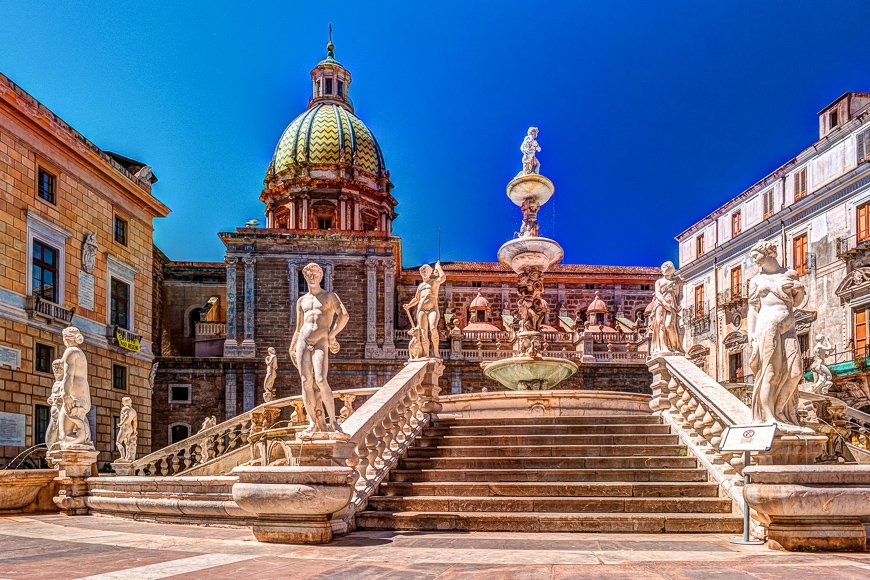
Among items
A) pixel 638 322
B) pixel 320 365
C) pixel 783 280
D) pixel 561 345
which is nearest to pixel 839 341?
pixel 561 345

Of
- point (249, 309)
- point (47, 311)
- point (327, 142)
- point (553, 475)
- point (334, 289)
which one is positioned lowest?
point (553, 475)

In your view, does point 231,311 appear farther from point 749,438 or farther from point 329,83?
point 749,438

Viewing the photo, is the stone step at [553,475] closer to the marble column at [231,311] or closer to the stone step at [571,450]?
the stone step at [571,450]

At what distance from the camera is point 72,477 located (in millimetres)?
12078

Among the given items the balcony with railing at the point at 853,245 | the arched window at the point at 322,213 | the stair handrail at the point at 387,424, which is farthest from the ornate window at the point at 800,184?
the arched window at the point at 322,213

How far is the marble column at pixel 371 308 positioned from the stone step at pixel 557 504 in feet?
96.6

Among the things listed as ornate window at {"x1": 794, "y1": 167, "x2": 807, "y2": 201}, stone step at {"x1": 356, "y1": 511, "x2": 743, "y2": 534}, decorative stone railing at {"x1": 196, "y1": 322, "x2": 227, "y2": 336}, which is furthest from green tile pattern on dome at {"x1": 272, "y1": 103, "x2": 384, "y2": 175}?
stone step at {"x1": 356, "y1": 511, "x2": 743, "y2": 534}

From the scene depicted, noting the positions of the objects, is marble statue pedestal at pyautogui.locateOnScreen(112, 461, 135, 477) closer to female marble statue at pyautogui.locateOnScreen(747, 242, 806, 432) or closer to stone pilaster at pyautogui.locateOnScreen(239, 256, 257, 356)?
female marble statue at pyautogui.locateOnScreen(747, 242, 806, 432)

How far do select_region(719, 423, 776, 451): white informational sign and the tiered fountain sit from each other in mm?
7888

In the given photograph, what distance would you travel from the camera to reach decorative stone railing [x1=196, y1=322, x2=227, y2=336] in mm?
39375

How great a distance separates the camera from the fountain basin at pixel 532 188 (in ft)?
56.4

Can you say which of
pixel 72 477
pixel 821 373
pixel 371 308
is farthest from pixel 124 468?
pixel 371 308

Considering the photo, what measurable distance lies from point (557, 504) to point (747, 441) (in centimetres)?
234

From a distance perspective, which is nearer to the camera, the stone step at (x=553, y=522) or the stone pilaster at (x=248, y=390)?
the stone step at (x=553, y=522)
